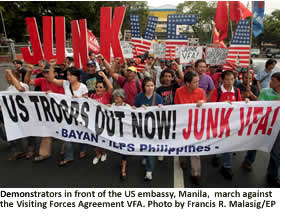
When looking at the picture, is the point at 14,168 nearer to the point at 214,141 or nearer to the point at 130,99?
the point at 130,99

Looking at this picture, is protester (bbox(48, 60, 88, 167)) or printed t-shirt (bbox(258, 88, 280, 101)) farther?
protester (bbox(48, 60, 88, 167))

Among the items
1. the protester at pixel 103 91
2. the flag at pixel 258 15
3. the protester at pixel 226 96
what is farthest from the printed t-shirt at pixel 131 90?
the flag at pixel 258 15

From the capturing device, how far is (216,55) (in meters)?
4.66

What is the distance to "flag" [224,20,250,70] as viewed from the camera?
3.97 metres

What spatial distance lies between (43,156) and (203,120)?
2.97m

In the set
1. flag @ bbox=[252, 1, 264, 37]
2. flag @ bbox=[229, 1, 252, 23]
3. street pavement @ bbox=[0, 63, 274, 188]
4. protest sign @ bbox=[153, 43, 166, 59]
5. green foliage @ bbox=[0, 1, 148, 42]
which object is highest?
green foliage @ bbox=[0, 1, 148, 42]

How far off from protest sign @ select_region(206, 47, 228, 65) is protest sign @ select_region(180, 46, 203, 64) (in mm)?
198

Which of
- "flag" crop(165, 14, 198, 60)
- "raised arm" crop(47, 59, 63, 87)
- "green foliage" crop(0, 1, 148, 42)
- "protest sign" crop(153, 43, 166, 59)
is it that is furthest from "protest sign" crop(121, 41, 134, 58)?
"green foliage" crop(0, 1, 148, 42)

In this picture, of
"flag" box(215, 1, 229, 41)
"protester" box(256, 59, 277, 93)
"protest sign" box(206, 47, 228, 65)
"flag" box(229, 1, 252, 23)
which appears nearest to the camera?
"protest sign" box(206, 47, 228, 65)

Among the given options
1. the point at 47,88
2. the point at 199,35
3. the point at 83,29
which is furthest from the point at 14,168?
the point at 199,35

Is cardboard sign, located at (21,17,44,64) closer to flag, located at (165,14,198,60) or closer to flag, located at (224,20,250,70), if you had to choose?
flag, located at (165,14,198,60)

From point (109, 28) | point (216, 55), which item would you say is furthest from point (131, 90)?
point (216, 55)

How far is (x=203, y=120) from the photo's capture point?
3.09 m

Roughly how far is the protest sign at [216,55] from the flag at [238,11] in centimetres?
132
